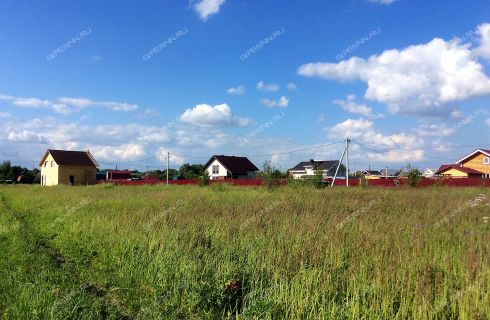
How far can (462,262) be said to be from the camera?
16.5 ft

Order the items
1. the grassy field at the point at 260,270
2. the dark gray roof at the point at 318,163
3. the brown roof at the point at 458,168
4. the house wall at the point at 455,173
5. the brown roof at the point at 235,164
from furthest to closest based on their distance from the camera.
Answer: the dark gray roof at the point at 318,163 → the brown roof at the point at 235,164 → the house wall at the point at 455,173 → the brown roof at the point at 458,168 → the grassy field at the point at 260,270

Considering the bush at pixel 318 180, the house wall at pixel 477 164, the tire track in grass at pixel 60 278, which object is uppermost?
the house wall at pixel 477 164

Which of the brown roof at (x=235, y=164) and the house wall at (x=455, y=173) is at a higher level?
the brown roof at (x=235, y=164)

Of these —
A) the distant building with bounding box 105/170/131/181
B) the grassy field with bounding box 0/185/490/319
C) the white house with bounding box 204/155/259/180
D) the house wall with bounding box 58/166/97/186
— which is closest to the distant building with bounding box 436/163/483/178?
the white house with bounding box 204/155/259/180

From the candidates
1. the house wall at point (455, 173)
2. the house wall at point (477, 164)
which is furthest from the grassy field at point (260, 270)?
the house wall at point (455, 173)

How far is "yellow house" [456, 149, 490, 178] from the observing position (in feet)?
166

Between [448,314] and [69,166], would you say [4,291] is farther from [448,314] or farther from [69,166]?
[69,166]

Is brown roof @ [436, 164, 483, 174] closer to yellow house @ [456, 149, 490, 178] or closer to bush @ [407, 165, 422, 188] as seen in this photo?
yellow house @ [456, 149, 490, 178]

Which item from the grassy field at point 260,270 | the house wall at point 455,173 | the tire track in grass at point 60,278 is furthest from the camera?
the house wall at point 455,173

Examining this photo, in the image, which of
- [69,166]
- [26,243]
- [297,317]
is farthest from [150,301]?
[69,166]

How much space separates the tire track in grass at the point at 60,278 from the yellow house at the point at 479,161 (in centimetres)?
5427

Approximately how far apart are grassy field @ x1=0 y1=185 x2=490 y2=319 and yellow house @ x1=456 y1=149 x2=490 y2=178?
4805 cm

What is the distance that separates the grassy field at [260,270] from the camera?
4.22 meters

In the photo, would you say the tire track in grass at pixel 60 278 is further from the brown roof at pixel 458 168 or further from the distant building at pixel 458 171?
the brown roof at pixel 458 168
